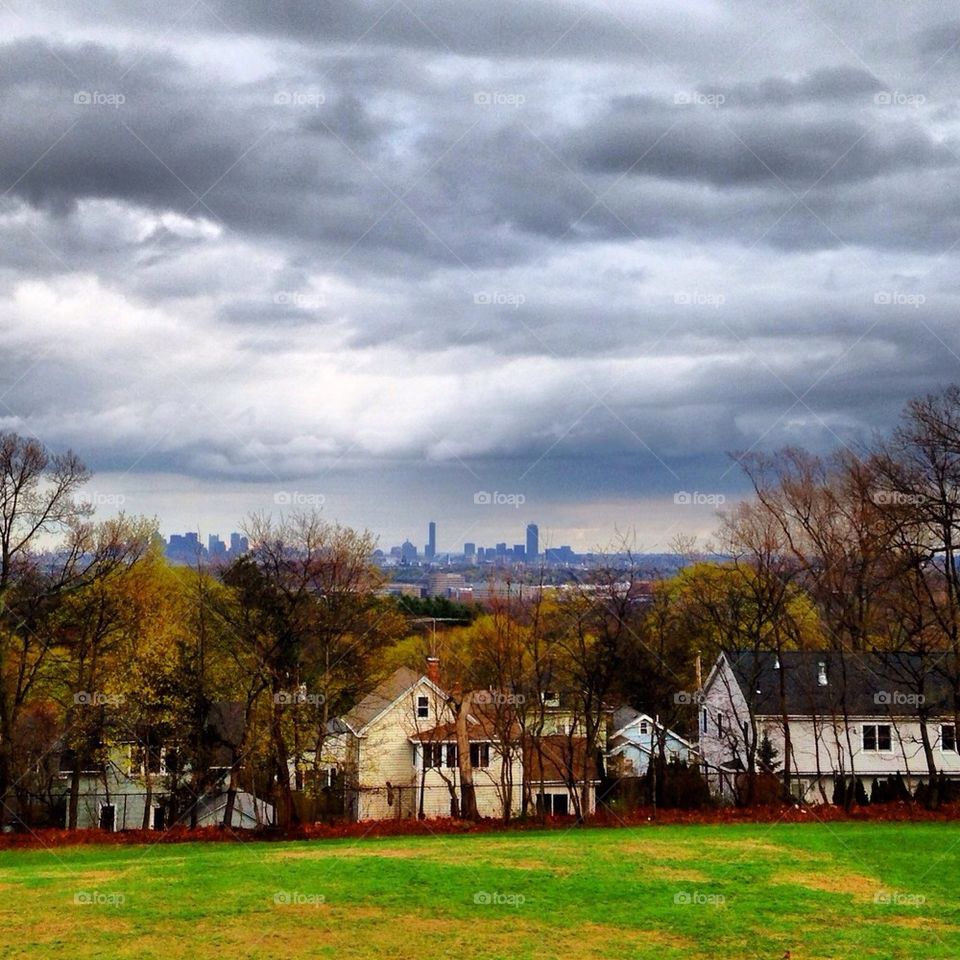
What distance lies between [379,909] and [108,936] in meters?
4.20

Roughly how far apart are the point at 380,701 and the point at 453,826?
77.0ft

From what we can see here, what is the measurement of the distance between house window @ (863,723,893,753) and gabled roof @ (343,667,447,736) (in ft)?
78.8

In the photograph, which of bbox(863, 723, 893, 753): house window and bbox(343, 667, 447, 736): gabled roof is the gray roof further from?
bbox(863, 723, 893, 753): house window

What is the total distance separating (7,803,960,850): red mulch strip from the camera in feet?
110

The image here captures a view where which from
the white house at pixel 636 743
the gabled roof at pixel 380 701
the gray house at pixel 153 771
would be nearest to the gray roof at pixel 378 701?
the gabled roof at pixel 380 701

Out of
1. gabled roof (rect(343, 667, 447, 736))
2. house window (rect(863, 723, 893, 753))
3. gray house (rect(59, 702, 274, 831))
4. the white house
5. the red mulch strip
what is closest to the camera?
the red mulch strip

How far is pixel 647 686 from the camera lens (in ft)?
190

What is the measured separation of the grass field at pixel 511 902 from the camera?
15.7 meters

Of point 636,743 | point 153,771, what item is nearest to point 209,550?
point 153,771

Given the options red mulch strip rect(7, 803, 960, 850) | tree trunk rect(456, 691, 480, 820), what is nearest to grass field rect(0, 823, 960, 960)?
red mulch strip rect(7, 803, 960, 850)

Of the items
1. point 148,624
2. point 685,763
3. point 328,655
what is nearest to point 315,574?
point 328,655

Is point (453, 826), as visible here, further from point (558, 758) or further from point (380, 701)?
point (380, 701)

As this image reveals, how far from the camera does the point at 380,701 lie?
58.2 meters

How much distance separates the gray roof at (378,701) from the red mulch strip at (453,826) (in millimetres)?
18260
